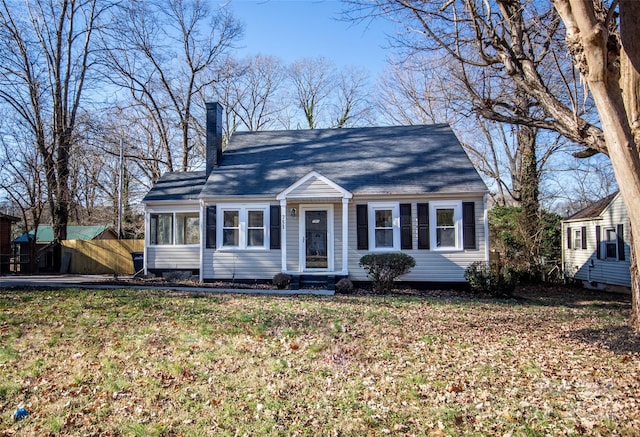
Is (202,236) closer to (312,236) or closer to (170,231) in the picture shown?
(170,231)

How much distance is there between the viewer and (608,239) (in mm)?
17062

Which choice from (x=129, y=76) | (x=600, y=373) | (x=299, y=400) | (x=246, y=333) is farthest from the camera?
(x=129, y=76)

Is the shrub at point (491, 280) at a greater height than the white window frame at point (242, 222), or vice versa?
the white window frame at point (242, 222)

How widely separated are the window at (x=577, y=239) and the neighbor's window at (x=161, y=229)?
1672 centimetres

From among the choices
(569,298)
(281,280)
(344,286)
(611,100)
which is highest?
(611,100)

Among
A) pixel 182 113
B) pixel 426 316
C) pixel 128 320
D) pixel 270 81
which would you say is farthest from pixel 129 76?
pixel 426 316

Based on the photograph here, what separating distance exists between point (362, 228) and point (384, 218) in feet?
2.56

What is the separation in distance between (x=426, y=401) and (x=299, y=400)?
128 centimetres

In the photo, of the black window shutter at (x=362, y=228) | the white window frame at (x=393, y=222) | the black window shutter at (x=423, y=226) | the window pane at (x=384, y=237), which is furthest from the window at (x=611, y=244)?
the black window shutter at (x=362, y=228)

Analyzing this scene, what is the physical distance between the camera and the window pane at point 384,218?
1407cm

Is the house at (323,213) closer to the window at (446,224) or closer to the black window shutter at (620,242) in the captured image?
the window at (446,224)

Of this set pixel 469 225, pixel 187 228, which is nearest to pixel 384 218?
pixel 469 225

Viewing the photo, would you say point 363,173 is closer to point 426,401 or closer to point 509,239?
point 509,239

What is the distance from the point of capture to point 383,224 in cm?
1409
